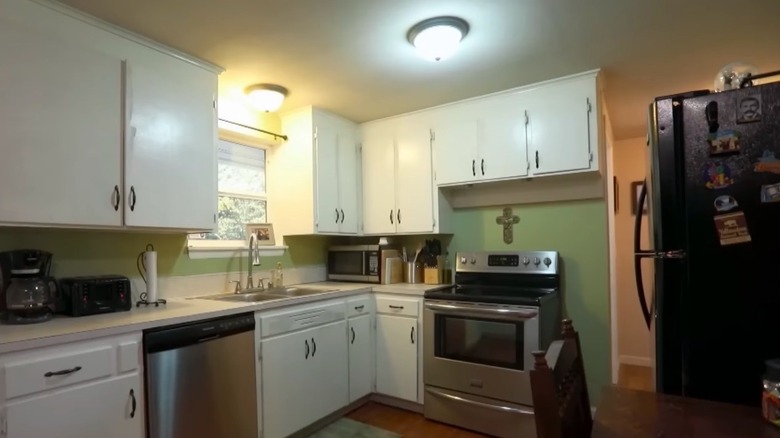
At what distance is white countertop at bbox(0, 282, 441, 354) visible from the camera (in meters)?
1.50

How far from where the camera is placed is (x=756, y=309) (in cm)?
132

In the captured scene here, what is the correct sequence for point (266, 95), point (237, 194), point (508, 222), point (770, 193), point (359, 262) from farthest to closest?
point (359, 262), point (508, 222), point (237, 194), point (266, 95), point (770, 193)

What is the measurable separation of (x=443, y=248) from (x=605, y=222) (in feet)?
4.08

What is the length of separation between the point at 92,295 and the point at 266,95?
1.56 m

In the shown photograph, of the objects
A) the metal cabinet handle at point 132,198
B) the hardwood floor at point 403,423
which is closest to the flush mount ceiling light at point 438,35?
the metal cabinet handle at point 132,198

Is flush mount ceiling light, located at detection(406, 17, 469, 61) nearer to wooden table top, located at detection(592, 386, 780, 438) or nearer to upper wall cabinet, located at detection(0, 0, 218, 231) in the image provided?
upper wall cabinet, located at detection(0, 0, 218, 231)

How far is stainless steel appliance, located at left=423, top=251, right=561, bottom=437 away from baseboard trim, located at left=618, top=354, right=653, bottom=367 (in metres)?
1.87

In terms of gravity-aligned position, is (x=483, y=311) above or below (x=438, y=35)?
below

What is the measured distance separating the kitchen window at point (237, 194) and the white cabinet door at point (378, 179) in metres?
0.85

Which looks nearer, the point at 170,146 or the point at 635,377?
the point at 170,146

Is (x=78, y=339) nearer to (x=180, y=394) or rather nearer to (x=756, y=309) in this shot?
(x=180, y=394)

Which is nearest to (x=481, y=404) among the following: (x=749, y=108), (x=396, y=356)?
(x=396, y=356)

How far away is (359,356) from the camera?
3033mm

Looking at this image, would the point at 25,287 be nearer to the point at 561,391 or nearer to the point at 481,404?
the point at 561,391
